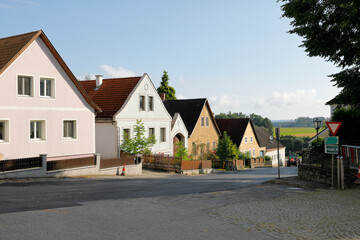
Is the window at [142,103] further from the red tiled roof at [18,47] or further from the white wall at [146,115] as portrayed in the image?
the red tiled roof at [18,47]

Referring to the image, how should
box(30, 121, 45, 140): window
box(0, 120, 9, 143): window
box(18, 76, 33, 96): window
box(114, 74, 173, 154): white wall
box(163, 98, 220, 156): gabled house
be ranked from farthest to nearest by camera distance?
box(163, 98, 220, 156): gabled house < box(114, 74, 173, 154): white wall < box(30, 121, 45, 140): window < box(18, 76, 33, 96): window < box(0, 120, 9, 143): window

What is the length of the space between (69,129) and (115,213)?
719 inches

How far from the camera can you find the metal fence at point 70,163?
20823 mm

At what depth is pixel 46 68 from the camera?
25297 mm

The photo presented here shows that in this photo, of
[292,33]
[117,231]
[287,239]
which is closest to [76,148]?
[292,33]

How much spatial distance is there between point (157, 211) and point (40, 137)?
55.2 ft

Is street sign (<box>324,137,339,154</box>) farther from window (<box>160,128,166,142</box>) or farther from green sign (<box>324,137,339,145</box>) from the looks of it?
window (<box>160,128,166,142</box>)

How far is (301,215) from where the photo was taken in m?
10.2

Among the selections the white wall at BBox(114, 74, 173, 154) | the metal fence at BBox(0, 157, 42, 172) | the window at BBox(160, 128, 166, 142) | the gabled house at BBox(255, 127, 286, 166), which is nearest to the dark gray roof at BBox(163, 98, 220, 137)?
the window at BBox(160, 128, 166, 142)

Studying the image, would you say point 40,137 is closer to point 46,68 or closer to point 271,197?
point 46,68

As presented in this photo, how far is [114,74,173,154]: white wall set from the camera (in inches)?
1289

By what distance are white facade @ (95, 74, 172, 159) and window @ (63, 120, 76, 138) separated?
4.69 metres

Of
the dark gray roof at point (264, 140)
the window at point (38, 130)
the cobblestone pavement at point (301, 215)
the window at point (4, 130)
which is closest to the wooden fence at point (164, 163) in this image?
the window at point (38, 130)

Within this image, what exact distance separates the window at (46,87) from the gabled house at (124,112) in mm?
6864
